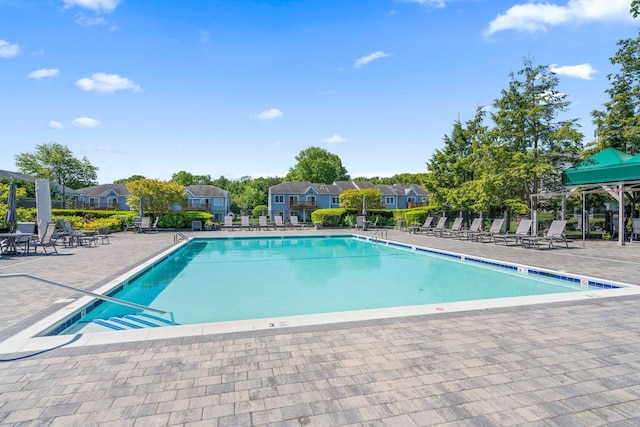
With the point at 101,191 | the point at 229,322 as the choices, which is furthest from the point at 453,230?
the point at 101,191

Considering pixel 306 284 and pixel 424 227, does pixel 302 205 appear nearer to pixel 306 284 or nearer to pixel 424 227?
pixel 424 227

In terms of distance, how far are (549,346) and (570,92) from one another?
60.1 ft

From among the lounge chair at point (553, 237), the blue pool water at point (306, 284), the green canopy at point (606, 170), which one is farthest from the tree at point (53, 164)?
the green canopy at point (606, 170)

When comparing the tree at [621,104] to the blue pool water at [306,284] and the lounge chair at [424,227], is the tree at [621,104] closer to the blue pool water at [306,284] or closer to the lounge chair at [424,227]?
the lounge chair at [424,227]

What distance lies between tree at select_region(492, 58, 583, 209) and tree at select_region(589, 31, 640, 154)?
4.50 feet

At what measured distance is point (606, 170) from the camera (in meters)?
13.5

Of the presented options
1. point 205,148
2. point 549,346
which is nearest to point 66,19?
point 549,346

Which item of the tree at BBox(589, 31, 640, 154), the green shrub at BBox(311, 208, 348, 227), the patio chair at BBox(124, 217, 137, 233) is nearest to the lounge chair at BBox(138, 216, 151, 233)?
the patio chair at BBox(124, 217, 137, 233)

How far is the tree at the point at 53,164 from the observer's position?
38.6m

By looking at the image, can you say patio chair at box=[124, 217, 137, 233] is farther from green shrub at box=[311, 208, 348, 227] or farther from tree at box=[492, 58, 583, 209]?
tree at box=[492, 58, 583, 209]

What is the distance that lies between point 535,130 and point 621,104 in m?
4.03

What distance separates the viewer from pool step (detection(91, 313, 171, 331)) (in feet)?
17.2

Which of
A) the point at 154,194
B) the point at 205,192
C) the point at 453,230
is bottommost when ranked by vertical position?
the point at 453,230

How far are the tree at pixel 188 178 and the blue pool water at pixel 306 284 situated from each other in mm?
66109
